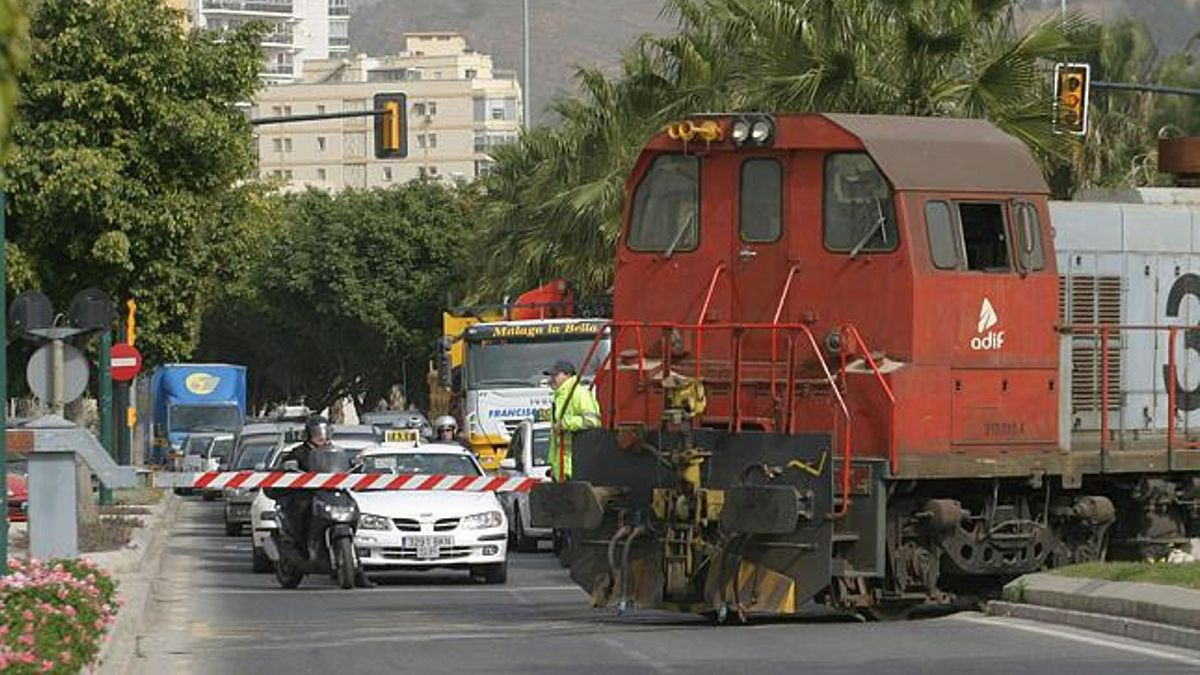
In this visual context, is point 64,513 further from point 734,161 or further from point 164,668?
point 734,161

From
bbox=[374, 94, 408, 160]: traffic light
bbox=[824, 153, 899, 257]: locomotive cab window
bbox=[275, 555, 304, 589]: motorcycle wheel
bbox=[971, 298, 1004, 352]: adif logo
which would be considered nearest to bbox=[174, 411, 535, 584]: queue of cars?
bbox=[275, 555, 304, 589]: motorcycle wheel

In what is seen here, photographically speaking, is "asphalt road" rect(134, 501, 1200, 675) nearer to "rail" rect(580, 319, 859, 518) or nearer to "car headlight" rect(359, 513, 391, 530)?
"car headlight" rect(359, 513, 391, 530)

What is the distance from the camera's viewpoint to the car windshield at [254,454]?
4284cm

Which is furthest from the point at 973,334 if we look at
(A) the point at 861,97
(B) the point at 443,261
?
(B) the point at 443,261

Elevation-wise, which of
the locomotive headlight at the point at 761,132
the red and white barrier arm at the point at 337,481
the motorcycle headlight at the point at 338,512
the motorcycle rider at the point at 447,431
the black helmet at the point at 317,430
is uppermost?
the locomotive headlight at the point at 761,132

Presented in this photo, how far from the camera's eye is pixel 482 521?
24688 mm

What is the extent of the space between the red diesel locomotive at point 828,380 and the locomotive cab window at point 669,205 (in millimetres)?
19

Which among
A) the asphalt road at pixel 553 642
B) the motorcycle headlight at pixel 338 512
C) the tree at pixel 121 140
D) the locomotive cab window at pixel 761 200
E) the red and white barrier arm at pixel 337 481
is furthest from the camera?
the tree at pixel 121 140

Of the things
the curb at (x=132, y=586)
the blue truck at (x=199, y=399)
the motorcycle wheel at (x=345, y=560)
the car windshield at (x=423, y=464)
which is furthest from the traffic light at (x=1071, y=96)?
the blue truck at (x=199, y=399)

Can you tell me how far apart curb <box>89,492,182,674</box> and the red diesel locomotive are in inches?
130

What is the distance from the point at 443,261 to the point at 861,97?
65.5 meters

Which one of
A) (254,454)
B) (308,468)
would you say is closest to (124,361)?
(254,454)

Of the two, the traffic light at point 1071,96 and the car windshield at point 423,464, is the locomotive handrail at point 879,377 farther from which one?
the traffic light at point 1071,96

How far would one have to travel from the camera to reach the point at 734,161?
1886cm
